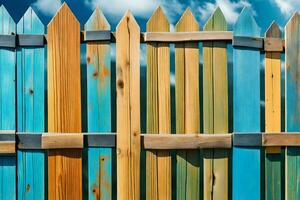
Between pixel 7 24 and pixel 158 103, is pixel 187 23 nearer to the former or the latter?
pixel 158 103

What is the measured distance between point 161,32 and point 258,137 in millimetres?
1184

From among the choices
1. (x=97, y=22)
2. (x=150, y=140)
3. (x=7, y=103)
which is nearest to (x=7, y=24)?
(x=7, y=103)

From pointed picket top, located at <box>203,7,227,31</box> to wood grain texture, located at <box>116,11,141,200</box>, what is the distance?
59 centimetres

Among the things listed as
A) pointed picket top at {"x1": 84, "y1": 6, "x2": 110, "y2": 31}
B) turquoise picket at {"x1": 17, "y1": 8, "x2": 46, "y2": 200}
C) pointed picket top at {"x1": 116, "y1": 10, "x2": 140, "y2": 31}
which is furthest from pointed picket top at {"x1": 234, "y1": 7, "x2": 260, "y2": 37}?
turquoise picket at {"x1": 17, "y1": 8, "x2": 46, "y2": 200}

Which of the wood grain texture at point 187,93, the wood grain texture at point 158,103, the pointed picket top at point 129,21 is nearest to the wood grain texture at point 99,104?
the pointed picket top at point 129,21

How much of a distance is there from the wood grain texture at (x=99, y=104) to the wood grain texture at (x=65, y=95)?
96 millimetres

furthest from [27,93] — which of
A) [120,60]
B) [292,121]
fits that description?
[292,121]

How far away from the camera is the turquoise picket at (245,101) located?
12.4 feet

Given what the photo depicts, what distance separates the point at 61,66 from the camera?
3777 millimetres

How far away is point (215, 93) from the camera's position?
3.76 m

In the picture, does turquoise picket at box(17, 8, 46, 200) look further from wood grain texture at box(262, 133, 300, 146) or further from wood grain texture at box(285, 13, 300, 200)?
wood grain texture at box(285, 13, 300, 200)

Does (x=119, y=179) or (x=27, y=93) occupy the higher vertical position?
(x=27, y=93)

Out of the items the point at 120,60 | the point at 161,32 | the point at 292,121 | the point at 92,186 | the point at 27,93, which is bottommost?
the point at 92,186

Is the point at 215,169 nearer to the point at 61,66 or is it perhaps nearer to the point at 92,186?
the point at 92,186
